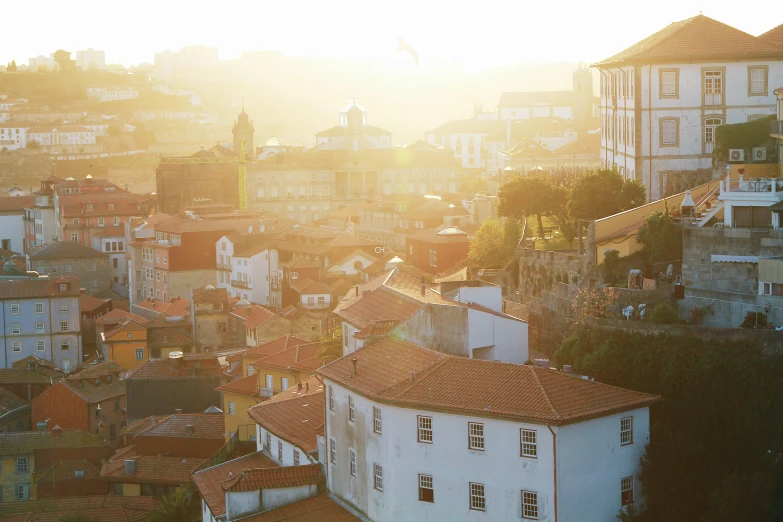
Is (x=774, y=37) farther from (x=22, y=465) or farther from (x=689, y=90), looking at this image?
(x=22, y=465)

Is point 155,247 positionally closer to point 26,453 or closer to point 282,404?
point 26,453

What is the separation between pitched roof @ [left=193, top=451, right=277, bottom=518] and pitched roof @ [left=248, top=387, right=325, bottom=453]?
1.04 metres

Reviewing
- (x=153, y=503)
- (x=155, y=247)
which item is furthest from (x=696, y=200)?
(x=155, y=247)

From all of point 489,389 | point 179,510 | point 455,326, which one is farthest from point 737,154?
point 179,510

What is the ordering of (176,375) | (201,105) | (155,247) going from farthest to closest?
(201,105), (155,247), (176,375)

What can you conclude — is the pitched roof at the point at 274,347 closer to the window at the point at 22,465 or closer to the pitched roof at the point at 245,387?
the pitched roof at the point at 245,387

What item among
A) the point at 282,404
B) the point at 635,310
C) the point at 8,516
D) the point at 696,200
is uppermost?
the point at 696,200

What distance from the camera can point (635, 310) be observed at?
94.2ft

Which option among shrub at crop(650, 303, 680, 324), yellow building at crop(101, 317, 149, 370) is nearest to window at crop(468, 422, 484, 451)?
shrub at crop(650, 303, 680, 324)

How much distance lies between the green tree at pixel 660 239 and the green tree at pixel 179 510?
14.2 metres

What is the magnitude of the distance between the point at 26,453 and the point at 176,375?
746 cm

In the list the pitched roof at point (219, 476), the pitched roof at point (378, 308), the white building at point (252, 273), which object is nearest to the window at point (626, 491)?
the pitched roof at point (378, 308)

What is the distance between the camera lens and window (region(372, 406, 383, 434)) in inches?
1036

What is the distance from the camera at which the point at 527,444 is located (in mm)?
23906
